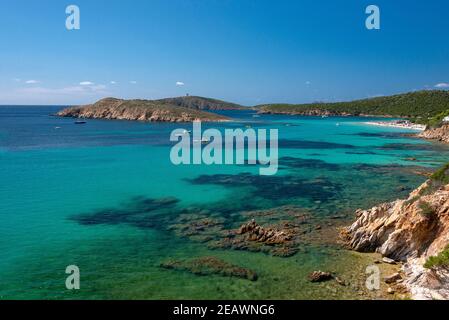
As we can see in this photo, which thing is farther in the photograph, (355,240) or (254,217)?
(254,217)

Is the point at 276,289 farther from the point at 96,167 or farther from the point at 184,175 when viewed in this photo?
the point at 96,167

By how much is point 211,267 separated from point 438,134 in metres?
Result: 80.8

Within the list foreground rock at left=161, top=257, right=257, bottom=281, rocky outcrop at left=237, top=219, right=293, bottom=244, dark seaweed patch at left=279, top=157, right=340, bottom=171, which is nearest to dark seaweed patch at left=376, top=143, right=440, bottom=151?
dark seaweed patch at left=279, top=157, right=340, bottom=171

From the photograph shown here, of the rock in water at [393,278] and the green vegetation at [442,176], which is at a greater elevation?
the green vegetation at [442,176]

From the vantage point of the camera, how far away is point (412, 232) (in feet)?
61.7

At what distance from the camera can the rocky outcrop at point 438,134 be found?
3105 inches

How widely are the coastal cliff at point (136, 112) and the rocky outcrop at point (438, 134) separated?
87.9m

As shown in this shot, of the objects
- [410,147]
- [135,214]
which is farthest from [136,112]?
[135,214]

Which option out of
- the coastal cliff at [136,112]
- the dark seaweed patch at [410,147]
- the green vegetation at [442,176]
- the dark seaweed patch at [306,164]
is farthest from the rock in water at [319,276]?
the coastal cliff at [136,112]

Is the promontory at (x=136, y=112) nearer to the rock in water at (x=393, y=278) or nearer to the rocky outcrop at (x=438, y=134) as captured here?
the rocky outcrop at (x=438, y=134)

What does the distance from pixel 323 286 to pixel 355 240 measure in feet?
17.7

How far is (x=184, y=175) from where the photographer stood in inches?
1665

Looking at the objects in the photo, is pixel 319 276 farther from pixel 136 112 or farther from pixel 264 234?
pixel 136 112
